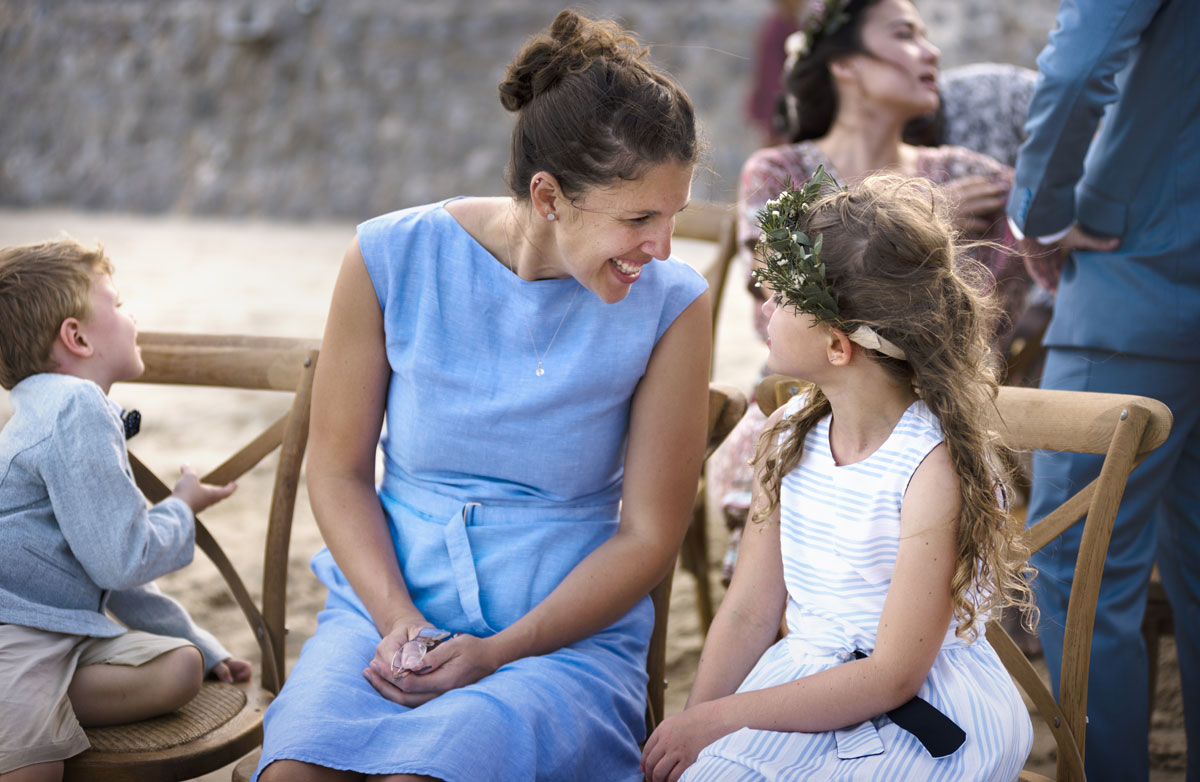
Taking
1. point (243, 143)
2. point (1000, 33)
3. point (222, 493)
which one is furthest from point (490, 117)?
point (222, 493)

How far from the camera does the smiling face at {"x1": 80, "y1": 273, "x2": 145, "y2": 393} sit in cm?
187

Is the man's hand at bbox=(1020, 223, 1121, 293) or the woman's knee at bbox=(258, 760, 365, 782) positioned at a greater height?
the man's hand at bbox=(1020, 223, 1121, 293)

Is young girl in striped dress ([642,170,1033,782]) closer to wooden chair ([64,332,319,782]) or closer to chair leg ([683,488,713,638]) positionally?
wooden chair ([64,332,319,782])

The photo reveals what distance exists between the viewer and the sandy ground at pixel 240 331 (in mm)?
3180

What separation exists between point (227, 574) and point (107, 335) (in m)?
0.50

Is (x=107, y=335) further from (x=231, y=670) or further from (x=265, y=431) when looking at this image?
(x=231, y=670)

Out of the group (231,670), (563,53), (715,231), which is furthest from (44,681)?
(715,231)

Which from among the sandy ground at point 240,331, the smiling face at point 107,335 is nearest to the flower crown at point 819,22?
the sandy ground at point 240,331

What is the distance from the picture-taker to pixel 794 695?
150cm

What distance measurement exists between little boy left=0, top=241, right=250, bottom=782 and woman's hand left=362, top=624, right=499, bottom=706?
0.37m

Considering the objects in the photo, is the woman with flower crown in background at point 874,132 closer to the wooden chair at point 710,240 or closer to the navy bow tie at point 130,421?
the wooden chair at point 710,240

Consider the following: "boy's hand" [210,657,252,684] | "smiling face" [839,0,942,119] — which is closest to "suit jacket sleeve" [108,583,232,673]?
"boy's hand" [210,657,252,684]

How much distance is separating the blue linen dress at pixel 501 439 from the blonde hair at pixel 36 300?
483 millimetres

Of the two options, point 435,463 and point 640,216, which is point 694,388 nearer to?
point 640,216
